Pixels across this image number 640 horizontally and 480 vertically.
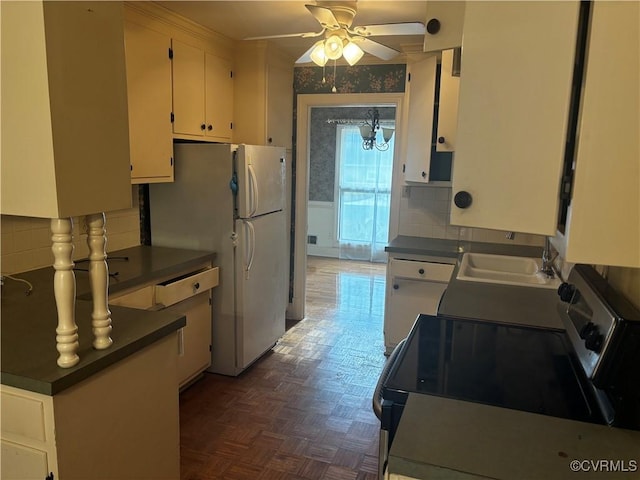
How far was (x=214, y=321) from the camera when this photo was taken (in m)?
3.33

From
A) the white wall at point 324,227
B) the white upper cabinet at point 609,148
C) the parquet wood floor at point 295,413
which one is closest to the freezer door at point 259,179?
the parquet wood floor at point 295,413

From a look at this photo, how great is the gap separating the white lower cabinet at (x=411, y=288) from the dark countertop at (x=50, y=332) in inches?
73.2

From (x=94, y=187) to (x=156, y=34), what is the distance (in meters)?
1.85

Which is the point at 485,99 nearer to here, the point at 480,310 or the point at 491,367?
the point at 491,367

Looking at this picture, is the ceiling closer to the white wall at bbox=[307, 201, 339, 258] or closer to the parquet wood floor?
the parquet wood floor

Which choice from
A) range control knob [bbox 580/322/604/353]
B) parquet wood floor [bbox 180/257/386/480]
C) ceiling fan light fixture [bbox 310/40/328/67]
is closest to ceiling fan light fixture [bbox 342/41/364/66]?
ceiling fan light fixture [bbox 310/40/328/67]

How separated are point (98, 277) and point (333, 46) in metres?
1.64

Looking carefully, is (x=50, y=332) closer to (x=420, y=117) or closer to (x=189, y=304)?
(x=189, y=304)

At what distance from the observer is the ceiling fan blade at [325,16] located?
86.9 inches

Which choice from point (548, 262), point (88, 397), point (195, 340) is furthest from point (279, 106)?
point (88, 397)

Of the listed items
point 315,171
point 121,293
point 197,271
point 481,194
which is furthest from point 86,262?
point 315,171

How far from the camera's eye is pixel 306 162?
4.35 metres

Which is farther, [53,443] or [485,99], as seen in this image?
[53,443]

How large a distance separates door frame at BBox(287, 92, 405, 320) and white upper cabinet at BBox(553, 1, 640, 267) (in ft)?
10.0
